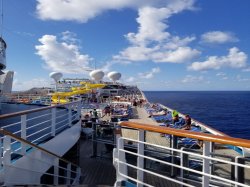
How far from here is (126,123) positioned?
8.90ft

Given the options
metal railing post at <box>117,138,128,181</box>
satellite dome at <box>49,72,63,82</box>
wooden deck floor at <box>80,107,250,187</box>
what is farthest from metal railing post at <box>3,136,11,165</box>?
satellite dome at <box>49,72,63,82</box>

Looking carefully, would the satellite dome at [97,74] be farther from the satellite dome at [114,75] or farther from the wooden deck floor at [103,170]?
the wooden deck floor at [103,170]

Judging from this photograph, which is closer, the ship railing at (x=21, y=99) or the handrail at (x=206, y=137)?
the handrail at (x=206, y=137)

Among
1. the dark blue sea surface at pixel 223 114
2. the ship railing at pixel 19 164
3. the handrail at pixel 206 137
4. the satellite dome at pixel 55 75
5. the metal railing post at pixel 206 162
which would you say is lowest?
the dark blue sea surface at pixel 223 114

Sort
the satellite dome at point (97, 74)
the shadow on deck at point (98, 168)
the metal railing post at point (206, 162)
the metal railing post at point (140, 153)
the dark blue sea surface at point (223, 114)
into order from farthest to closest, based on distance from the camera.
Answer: the satellite dome at point (97, 74) < the dark blue sea surface at point (223, 114) < the shadow on deck at point (98, 168) < the metal railing post at point (140, 153) < the metal railing post at point (206, 162)

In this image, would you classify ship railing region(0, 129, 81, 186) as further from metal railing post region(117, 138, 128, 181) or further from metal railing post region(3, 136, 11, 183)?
metal railing post region(117, 138, 128, 181)

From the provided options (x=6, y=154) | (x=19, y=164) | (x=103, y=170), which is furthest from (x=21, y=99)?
(x=6, y=154)

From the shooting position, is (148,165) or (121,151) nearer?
(121,151)

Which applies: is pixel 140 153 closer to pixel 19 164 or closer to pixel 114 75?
pixel 19 164

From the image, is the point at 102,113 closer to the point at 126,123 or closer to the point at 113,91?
the point at 126,123

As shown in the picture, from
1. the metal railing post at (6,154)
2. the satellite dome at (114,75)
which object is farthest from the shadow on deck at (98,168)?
the satellite dome at (114,75)

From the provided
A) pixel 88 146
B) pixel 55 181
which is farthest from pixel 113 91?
pixel 55 181

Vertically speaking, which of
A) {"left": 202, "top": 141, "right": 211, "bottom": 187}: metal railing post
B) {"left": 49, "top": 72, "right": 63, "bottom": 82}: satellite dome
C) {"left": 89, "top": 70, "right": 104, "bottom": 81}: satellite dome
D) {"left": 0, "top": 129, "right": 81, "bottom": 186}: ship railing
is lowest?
{"left": 0, "top": 129, "right": 81, "bottom": 186}: ship railing

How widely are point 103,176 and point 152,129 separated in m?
4.43
